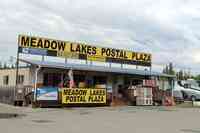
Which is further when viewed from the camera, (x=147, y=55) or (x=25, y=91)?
(x=147, y=55)

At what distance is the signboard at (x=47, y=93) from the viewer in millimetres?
27781

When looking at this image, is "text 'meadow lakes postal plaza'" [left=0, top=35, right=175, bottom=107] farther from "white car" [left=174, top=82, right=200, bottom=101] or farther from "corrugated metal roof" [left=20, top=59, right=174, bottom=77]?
"white car" [left=174, top=82, right=200, bottom=101]

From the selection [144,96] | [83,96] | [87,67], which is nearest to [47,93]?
[83,96]

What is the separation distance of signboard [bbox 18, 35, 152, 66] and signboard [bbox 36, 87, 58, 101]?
3.36 m

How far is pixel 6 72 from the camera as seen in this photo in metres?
33.9

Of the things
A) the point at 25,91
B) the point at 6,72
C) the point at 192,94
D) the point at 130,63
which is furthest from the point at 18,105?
the point at 192,94

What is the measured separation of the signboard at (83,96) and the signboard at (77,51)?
3651 mm

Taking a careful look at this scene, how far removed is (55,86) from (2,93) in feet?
17.1

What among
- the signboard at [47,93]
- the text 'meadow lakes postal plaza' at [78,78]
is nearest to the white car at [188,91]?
the text 'meadow lakes postal plaza' at [78,78]

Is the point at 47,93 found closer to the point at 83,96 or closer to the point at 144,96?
the point at 83,96

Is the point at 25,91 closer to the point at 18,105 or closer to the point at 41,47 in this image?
the point at 18,105

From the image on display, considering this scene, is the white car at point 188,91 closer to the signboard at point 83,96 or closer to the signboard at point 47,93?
the signboard at point 83,96

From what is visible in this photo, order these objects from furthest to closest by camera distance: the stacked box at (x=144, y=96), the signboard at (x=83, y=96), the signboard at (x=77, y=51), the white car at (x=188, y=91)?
the white car at (x=188, y=91), the stacked box at (x=144, y=96), the signboard at (x=77, y=51), the signboard at (x=83, y=96)

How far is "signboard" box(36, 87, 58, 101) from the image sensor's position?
91.1 ft
